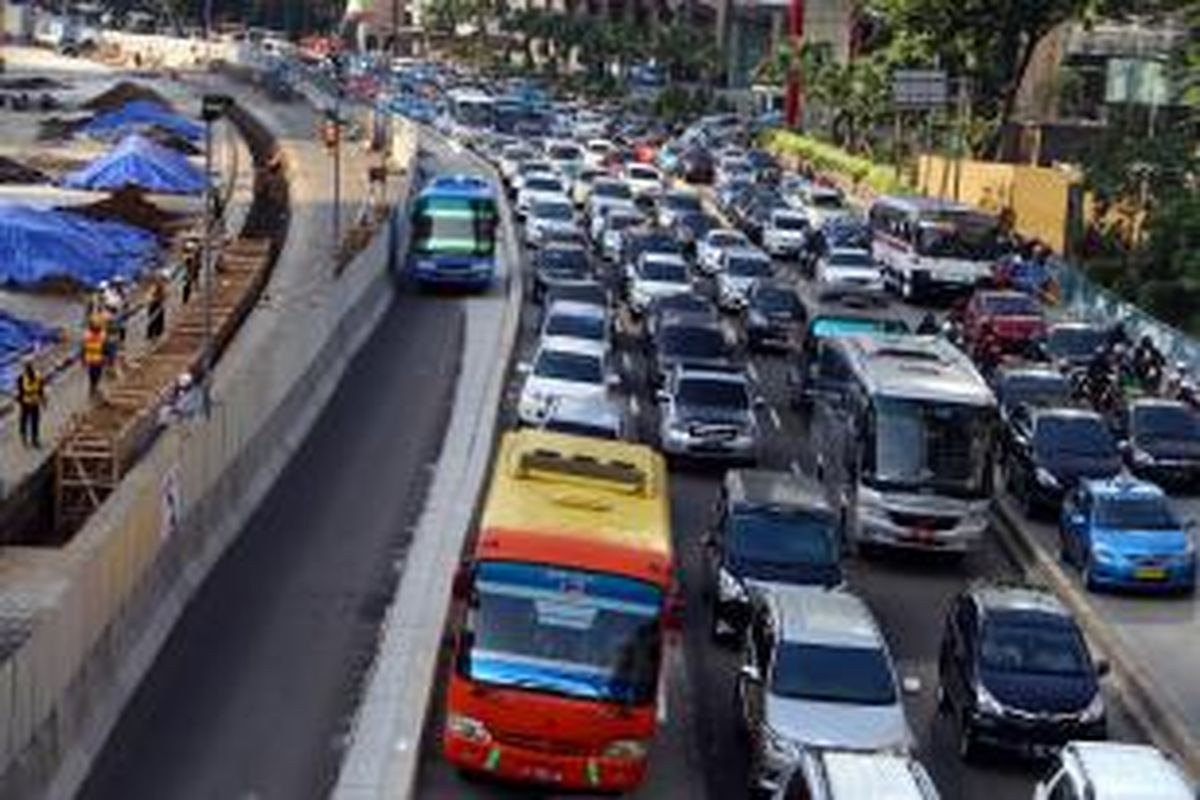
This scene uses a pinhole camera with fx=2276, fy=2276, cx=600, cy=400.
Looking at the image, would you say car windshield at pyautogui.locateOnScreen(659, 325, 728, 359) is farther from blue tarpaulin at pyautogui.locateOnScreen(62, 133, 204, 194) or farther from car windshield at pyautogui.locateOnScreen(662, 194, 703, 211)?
blue tarpaulin at pyautogui.locateOnScreen(62, 133, 204, 194)

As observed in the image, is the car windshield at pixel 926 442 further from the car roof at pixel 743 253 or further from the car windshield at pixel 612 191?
the car windshield at pixel 612 191

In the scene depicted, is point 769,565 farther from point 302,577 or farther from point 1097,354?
point 1097,354

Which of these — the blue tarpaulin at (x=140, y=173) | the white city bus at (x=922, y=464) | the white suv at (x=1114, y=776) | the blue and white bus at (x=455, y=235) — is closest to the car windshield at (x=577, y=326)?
the white city bus at (x=922, y=464)

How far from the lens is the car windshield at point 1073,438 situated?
38.8 m

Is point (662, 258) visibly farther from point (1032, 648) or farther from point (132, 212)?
point (1032, 648)

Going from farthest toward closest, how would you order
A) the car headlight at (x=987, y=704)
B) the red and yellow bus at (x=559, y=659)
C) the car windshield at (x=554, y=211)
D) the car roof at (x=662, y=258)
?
the car windshield at (x=554, y=211) → the car roof at (x=662, y=258) → the car headlight at (x=987, y=704) → the red and yellow bus at (x=559, y=659)

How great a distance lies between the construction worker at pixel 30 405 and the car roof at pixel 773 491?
11.2m

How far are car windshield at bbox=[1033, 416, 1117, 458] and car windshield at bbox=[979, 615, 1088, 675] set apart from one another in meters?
12.2

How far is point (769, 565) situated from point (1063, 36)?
9339 cm

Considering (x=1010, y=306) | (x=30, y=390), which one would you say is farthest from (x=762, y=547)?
(x=1010, y=306)

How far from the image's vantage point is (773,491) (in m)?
31.5

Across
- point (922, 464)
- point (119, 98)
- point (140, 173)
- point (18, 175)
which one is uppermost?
point (922, 464)

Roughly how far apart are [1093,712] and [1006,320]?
93.9 feet

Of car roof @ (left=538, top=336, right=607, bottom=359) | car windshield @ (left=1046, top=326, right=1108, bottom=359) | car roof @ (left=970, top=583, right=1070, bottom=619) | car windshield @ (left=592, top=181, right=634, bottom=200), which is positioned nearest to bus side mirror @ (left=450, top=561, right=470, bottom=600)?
car roof @ (left=970, top=583, right=1070, bottom=619)
